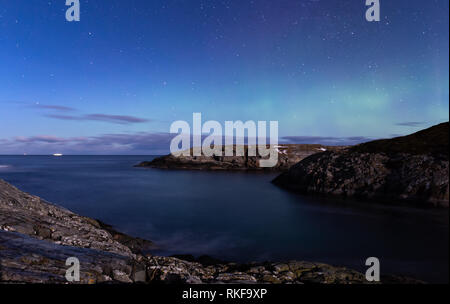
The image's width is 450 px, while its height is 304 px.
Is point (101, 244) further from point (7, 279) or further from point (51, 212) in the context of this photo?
point (51, 212)

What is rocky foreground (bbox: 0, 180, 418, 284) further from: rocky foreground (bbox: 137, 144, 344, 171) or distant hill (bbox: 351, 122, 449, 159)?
rocky foreground (bbox: 137, 144, 344, 171)

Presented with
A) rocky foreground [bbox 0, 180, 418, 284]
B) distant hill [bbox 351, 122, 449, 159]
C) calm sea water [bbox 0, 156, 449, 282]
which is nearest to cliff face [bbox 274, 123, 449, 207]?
distant hill [bbox 351, 122, 449, 159]

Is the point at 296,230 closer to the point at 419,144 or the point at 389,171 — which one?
the point at 389,171

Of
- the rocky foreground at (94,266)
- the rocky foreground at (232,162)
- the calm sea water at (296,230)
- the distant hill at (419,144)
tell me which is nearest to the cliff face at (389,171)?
the distant hill at (419,144)

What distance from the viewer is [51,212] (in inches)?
474

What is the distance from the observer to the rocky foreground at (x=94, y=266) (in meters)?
5.57

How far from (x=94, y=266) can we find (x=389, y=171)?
2641 cm

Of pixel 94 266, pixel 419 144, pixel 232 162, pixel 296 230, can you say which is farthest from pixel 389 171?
pixel 232 162

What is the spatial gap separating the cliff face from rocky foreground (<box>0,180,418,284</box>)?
1454 cm

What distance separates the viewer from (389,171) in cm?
2253

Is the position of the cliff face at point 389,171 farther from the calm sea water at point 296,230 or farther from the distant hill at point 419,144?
the calm sea water at point 296,230

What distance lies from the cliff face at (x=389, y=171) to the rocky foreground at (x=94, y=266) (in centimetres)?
1454
